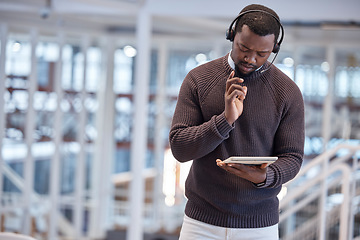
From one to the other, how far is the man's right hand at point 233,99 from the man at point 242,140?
0.06 meters

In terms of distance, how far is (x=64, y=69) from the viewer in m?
7.62

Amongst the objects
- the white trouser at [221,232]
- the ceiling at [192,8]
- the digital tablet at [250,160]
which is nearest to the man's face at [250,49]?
the digital tablet at [250,160]

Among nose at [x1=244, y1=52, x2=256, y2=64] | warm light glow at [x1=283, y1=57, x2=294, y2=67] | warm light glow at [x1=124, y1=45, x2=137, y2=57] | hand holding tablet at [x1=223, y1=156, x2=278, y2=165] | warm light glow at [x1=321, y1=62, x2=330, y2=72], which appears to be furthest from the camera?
warm light glow at [x1=124, y1=45, x2=137, y2=57]

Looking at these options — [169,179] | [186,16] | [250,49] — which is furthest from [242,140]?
[169,179]

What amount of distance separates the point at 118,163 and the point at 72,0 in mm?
3981

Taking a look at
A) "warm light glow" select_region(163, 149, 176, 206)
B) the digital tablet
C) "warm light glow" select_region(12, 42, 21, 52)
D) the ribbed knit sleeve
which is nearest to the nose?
the ribbed knit sleeve

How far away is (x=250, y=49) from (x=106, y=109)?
268 inches

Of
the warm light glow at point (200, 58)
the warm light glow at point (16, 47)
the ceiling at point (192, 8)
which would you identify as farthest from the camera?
the warm light glow at point (200, 58)

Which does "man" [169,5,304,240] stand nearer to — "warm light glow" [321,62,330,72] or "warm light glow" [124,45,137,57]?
"warm light glow" [321,62,330,72]

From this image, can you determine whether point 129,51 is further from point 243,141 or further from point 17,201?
point 243,141

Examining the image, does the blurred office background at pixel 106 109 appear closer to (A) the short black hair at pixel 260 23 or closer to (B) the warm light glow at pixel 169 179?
(B) the warm light glow at pixel 169 179

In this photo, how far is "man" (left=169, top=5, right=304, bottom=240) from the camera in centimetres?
151

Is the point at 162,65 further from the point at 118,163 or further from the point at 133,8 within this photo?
the point at 133,8

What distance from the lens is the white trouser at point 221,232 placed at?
60.7 inches
